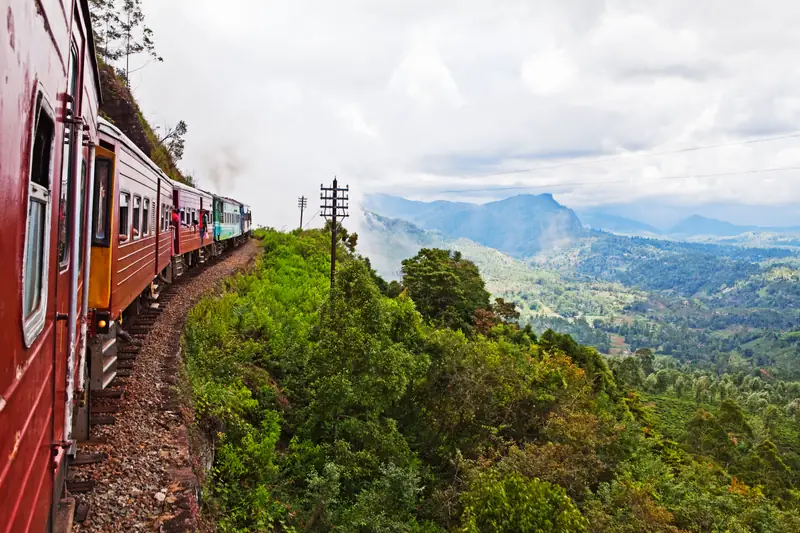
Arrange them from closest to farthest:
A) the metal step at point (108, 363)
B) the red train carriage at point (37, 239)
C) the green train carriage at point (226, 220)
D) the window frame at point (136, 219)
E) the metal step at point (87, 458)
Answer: the red train carriage at point (37, 239) < the metal step at point (87, 458) < the metal step at point (108, 363) < the window frame at point (136, 219) < the green train carriage at point (226, 220)

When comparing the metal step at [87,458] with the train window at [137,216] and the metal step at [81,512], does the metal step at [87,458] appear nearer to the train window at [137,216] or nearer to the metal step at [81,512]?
the metal step at [81,512]

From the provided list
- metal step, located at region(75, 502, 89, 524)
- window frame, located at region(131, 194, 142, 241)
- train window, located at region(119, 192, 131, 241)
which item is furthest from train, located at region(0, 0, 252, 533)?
window frame, located at region(131, 194, 142, 241)

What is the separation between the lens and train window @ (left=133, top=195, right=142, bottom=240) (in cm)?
918

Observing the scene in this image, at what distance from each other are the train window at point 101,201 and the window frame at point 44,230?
4597mm

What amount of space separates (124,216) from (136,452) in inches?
135

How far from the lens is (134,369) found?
31.4ft

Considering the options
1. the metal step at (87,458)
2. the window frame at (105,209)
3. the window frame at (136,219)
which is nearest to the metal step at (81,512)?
the metal step at (87,458)

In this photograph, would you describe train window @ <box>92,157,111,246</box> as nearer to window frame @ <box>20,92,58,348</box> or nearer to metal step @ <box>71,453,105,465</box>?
metal step @ <box>71,453,105,465</box>

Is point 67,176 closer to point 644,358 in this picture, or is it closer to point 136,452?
point 136,452

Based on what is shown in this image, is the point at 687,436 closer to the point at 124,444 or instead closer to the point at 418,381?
the point at 418,381

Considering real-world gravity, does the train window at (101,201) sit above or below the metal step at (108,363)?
above

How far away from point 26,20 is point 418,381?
15.4m

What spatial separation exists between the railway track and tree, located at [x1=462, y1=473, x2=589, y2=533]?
6171mm

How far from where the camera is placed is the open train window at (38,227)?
2.20 m
